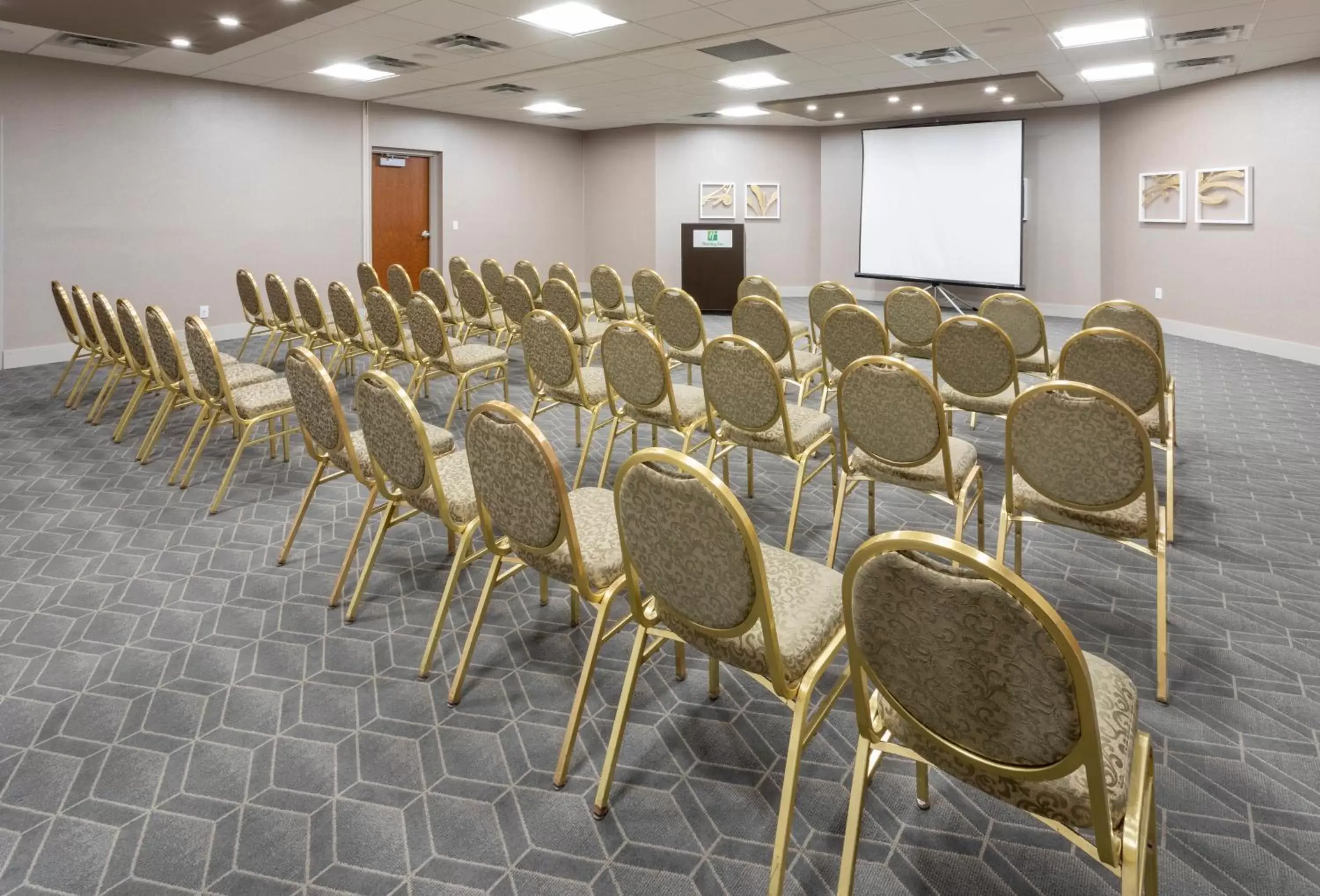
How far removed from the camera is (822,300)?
656cm

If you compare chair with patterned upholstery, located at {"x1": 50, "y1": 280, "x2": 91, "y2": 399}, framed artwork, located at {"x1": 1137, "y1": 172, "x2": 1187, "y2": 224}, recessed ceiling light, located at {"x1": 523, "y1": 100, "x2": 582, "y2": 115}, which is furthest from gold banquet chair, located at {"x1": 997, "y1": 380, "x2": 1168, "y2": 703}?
recessed ceiling light, located at {"x1": 523, "y1": 100, "x2": 582, "y2": 115}

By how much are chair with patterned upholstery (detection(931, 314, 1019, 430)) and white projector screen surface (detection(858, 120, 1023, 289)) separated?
857 centimetres

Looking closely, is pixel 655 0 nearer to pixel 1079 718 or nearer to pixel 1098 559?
pixel 1098 559

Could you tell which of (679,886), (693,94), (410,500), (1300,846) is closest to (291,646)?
(410,500)

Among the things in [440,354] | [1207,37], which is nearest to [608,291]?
[440,354]

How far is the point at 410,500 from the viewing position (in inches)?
119

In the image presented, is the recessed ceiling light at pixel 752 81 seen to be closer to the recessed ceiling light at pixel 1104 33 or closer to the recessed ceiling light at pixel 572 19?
the recessed ceiling light at pixel 572 19

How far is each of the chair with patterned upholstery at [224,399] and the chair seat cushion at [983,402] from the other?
11.4 feet

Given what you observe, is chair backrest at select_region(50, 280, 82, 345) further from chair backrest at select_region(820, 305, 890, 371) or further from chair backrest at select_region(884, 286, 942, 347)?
chair backrest at select_region(884, 286, 942, 347)

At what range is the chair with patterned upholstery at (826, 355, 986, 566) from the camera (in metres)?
3.03

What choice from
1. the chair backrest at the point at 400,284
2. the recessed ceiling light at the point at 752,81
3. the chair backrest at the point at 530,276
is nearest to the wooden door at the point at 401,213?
the chair backrest at the point at 530,276

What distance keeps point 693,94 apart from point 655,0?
189 inches

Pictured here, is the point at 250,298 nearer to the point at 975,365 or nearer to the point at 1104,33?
the point at 975,365

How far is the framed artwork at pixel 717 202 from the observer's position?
1444 cm
